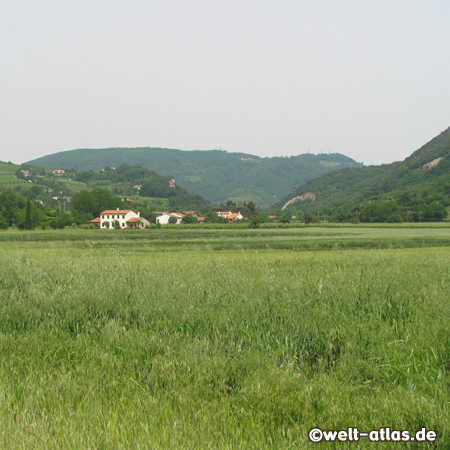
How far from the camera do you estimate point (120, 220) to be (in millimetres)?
142125

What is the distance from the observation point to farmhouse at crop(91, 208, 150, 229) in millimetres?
135875

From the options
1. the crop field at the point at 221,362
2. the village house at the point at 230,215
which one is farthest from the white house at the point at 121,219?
the crop field at the point at 221,362

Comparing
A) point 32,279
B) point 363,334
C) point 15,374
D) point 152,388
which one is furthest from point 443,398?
point 32,279

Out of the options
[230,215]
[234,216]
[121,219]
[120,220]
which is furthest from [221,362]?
[230,215]

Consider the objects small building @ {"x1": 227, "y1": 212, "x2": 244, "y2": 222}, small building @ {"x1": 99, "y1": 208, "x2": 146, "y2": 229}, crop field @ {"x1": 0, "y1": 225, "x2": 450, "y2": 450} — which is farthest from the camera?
small building @ {"x1": 227, "y1": 212, "x2": 244, "y2": 222}

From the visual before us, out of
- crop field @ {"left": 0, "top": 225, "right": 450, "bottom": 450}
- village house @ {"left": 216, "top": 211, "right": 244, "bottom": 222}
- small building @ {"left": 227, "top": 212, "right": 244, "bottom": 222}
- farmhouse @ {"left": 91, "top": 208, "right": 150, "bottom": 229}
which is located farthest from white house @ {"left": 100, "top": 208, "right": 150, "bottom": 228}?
crop field @ {"left": 0, "top": 225, "right": 450, "bottom": 450}

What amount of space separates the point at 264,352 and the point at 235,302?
2339 millimetres

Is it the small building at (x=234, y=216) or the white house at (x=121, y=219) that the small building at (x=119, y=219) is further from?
the small building at (x=234, y=216)

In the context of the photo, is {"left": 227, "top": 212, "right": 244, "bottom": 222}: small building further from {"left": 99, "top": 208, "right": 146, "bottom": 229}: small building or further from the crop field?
the crop field

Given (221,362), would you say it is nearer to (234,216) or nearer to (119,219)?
(119,219)

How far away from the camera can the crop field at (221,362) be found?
4406 mm

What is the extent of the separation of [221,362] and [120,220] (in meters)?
140

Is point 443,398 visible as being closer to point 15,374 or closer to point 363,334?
point 363,334

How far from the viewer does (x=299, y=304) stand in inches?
336
